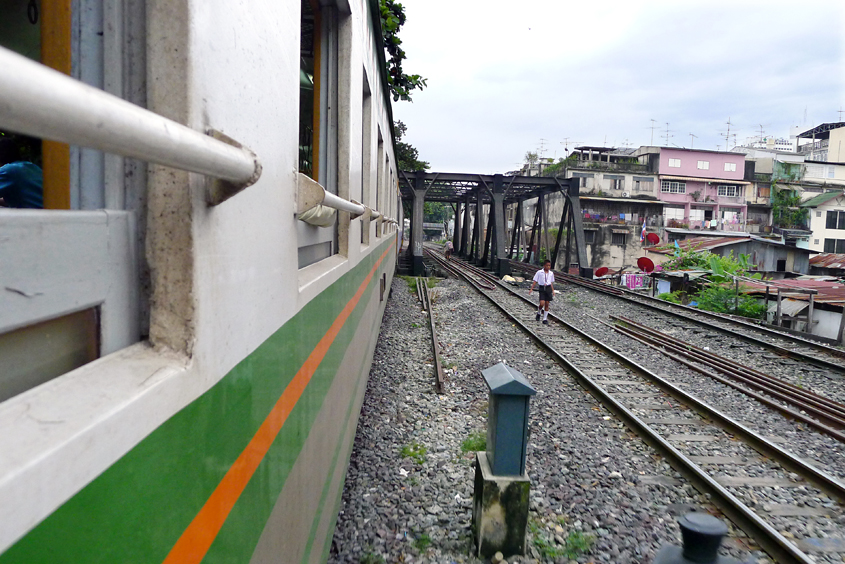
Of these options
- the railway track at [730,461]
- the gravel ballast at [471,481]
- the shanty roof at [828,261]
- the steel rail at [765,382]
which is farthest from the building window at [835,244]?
the gravel ballast at [471,481]

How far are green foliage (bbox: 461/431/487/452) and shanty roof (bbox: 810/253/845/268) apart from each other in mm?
28015

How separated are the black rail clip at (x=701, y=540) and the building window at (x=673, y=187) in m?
48.1

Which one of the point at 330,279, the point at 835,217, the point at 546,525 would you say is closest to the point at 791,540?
the point at 546,525

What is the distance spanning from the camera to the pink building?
44938mm

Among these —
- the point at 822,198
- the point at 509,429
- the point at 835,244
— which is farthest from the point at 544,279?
the point at 835,244

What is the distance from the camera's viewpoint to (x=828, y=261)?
27.8 m

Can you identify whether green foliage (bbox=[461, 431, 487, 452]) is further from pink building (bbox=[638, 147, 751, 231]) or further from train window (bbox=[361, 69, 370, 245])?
pink building (bbox=[638, 147, 751, 231])

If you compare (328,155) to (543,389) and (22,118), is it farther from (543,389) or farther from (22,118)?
(543,389)

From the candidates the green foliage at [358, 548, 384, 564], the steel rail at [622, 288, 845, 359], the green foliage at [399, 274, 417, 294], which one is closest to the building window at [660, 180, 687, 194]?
the green foliage at [399, 274, 417, 294]

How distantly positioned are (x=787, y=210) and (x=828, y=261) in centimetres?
1934

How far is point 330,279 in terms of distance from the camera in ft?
8.91

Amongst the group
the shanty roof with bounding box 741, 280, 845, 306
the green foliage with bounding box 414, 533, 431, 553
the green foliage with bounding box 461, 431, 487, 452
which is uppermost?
the shanty roof with bounding box 741, 280, 845, 306

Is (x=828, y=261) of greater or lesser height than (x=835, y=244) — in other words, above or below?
below

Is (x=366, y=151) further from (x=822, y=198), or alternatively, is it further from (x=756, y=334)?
(x=822, y=198)
